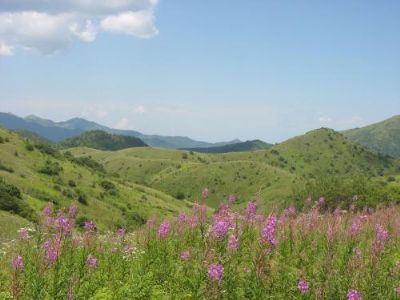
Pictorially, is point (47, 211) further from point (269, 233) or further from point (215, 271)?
point (269, 233)

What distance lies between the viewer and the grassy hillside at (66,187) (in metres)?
54.2

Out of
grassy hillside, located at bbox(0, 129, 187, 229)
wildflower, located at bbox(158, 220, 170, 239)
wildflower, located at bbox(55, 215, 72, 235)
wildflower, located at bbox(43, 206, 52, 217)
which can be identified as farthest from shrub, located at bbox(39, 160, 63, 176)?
wildflower, located at bbox(55, 215, 72, 235)

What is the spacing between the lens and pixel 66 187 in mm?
64438

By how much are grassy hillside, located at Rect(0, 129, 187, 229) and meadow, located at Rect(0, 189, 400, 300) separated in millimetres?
33345

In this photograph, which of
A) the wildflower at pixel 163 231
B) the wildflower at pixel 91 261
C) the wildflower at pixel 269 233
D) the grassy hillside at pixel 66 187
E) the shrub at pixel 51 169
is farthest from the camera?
the shrub at pixel 51 169

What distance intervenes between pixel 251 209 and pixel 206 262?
10.4ft

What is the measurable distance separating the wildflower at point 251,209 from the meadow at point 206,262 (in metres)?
0.02

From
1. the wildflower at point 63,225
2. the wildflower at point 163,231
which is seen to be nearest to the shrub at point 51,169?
the wildflower at point 163,231

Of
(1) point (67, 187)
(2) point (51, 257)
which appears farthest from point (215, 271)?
(1) point (67, 187)

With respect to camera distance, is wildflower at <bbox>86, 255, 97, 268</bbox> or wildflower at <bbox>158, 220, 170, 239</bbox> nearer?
wildflower at <bbox>86, 255, 97, 268</bbox>

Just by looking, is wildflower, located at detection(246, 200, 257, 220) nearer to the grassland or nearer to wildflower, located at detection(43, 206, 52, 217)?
wildflower, located at detection(43, 206, 52, 217)

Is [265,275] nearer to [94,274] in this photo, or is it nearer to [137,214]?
[94,274]

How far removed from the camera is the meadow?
7.89 m

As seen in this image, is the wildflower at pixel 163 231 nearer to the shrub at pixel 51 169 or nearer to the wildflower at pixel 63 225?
the wildflower at pixel 63 225
